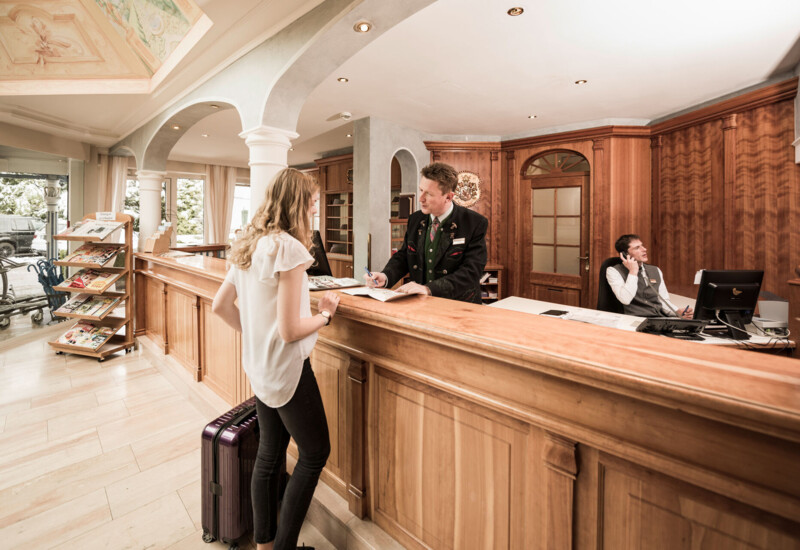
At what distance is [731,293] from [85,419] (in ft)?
15.0

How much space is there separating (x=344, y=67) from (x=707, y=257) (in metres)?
4.69

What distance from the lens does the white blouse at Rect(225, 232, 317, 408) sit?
3.90ft

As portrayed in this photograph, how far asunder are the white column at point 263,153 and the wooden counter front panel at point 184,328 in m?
1.06

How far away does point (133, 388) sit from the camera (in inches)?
131

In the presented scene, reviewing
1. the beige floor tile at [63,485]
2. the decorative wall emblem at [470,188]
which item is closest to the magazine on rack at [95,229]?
the beige floor tile at [63,485]

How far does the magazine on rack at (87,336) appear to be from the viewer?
13.1 ft

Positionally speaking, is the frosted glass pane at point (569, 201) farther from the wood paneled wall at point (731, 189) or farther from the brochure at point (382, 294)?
the brochure at point (382, 294)

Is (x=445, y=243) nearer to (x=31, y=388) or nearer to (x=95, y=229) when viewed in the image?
(x=31, y=388)

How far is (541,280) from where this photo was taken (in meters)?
6.28

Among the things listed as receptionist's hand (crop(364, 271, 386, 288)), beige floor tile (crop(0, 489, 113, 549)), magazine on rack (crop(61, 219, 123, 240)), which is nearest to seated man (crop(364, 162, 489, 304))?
receptionist's hand (crop(364, 271, 386, 288))

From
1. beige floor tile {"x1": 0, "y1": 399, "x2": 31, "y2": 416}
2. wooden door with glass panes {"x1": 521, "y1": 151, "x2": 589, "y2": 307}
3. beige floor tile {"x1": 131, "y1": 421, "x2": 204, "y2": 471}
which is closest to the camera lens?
beige floor tile {"x1": 131, "y1": 421, "x2": 204, "y2": 471}

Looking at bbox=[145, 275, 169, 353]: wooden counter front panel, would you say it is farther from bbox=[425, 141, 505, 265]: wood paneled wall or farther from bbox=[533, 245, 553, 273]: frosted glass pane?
bbox=[533, 245, 553, 273]: frosted glass pane

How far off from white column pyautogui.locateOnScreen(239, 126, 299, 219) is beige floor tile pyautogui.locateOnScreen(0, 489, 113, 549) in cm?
197

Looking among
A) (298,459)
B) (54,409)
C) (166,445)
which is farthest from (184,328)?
(298,459)
